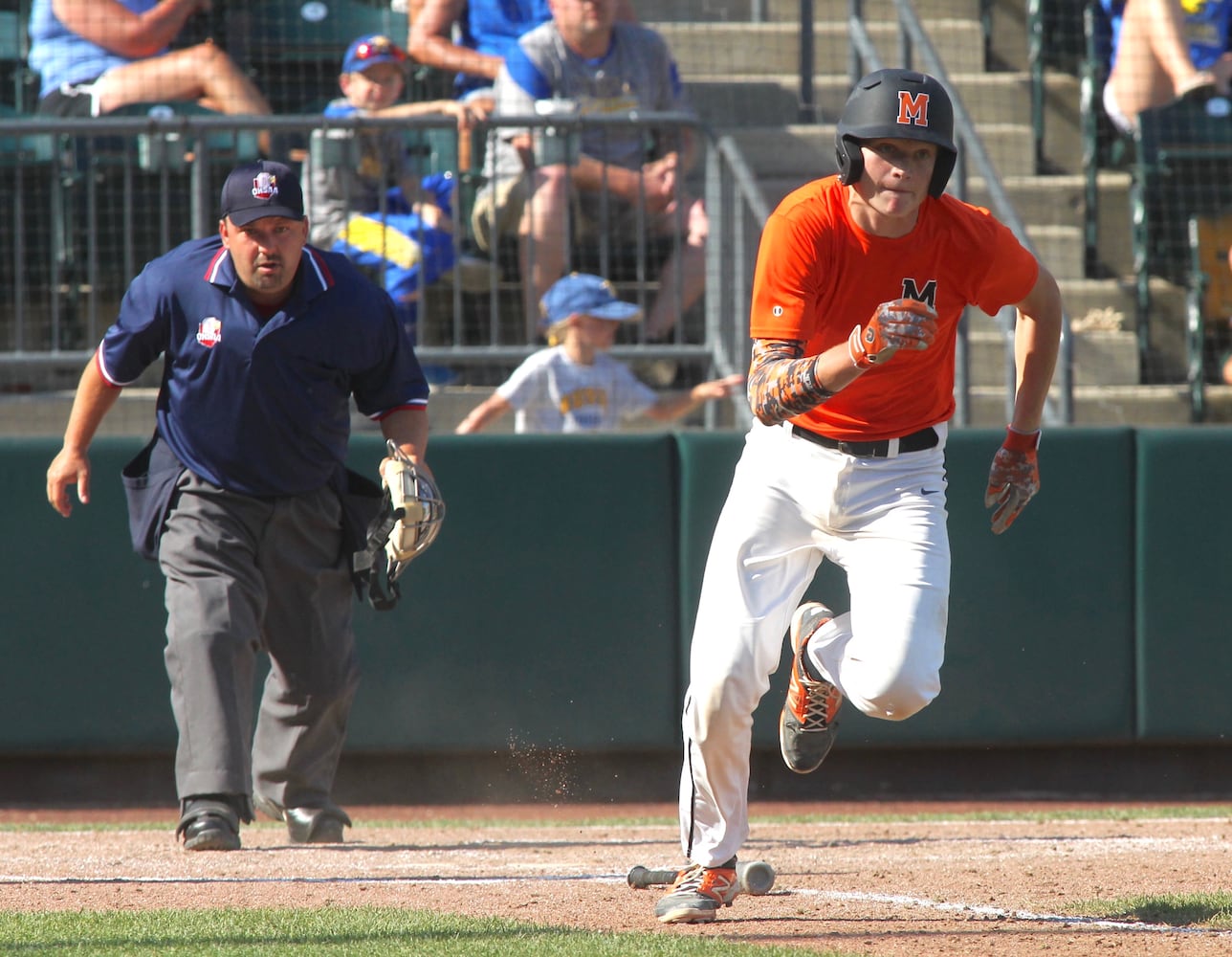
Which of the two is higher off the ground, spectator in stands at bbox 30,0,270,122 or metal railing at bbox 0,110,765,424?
spectator in stands at bbox 30,0,270,122

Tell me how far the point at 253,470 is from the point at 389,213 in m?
2.93

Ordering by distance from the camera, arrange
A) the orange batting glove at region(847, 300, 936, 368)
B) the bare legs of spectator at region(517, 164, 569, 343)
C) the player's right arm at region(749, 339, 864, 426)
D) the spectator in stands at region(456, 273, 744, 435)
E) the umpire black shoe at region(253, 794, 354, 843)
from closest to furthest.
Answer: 1. the orange batting glove at region(847, 300, 936, 368)
2. the player's right arm at region(749, 339, 864, 426)
3. the umpire black shoe at region(253, 794, 354, 843)
4. the spectator in stands at region(456, 273, 744, 435)
5. the bare legs of spectator at region(517, 164, 569, 343)

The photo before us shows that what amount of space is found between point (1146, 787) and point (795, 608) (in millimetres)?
3568

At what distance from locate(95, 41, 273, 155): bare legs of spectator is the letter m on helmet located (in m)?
Answer: 5.69

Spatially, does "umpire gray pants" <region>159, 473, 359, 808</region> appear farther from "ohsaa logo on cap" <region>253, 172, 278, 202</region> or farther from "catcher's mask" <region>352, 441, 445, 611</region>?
"ohsaa logo on cap" <region>253, 172, 278, 202</region>

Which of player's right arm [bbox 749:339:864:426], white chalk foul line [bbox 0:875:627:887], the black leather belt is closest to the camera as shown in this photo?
player's right arm [bbox 749:339:864:426]

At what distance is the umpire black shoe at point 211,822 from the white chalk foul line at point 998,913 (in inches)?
70.8

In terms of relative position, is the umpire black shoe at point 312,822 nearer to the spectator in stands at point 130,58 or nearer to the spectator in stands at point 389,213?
the spectator in stands at point 389,213

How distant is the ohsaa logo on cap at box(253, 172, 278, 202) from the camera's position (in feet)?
16.9

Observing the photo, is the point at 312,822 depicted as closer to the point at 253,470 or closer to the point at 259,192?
the point at 253,470

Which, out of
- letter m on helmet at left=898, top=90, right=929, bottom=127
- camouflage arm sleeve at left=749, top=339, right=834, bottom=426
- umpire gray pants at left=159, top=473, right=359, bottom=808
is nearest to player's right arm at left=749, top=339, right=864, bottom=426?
camouflage arm sleeve at left=749, top=339, right=834, bottom=426

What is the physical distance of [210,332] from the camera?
533 centimetres

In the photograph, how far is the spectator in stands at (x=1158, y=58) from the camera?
1002 cm

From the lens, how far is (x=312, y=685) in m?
5.69
